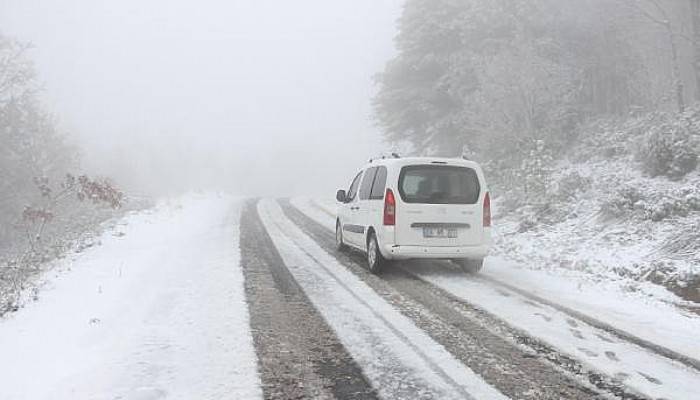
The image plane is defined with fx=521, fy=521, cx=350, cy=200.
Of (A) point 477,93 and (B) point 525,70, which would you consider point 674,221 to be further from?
(A) point 477,93

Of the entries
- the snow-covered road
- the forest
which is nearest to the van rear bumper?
the snow-covered road

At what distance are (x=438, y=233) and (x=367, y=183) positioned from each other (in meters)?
A: 2.02

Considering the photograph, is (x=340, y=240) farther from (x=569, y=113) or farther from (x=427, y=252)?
(x=569, y=113)

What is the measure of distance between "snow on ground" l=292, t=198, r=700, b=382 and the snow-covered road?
0.04m

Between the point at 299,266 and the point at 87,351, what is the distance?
4702 mm

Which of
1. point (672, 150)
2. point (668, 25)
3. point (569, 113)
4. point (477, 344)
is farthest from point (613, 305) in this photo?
point (668, 25)

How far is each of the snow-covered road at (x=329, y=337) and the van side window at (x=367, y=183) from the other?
1.44 m

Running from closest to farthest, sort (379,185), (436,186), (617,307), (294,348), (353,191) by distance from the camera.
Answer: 1. (294,348)
2. (617,307)
3. (436,186)
4. (379,185)
5. (353,191)

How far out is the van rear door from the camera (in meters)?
8.38

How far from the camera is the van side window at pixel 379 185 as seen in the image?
8.81 metres

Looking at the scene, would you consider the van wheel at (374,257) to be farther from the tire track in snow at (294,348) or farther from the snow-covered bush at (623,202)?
the snow-covered bush at (623,202)

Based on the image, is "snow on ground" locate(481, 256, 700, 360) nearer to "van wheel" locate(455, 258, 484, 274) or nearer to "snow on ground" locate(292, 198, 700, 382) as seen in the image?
"snow on ground" locate(292, 198, 700, 382)

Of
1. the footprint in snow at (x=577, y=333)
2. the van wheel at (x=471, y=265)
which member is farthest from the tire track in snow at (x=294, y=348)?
the van wheel at (x=471, y=265)

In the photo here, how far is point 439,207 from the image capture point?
8.42 meters
